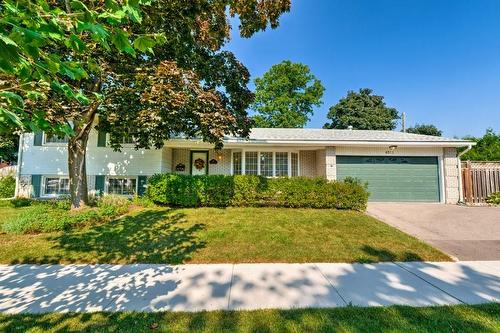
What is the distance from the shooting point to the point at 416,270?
14.9ft

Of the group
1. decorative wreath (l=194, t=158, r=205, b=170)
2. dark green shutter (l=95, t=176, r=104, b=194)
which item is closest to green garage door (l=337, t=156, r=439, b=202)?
decorative wreath (l=194, t=158, r=205, b=170)

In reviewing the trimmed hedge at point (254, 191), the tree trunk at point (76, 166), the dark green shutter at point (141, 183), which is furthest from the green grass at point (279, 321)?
the dark green shutter at point (141, 183)

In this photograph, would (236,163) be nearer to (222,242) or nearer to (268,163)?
(268,163)

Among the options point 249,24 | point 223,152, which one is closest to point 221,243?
point 249,24

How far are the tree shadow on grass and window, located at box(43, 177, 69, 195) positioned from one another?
45.6 ft

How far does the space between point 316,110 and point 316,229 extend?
2786 cm

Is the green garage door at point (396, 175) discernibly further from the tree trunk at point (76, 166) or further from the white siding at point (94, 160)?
the tree trunk at point (76, 166)

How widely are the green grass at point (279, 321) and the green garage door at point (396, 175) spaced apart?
9.47m

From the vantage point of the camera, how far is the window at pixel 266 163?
13.6 metres

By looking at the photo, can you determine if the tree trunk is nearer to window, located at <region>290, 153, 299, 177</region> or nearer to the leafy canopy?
the leafy canopy

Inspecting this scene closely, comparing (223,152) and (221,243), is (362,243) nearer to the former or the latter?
(221,243)

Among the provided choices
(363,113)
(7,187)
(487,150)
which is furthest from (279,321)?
(363,113)

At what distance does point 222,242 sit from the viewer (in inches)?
232

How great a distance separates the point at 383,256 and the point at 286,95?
27748 mm
